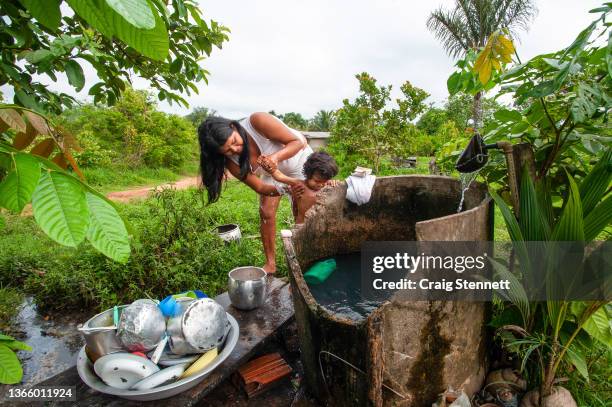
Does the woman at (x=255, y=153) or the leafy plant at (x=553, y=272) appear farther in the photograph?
the woman at (x=255, y=153)

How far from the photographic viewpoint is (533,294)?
1.79m

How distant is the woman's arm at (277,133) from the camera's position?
2912 mm

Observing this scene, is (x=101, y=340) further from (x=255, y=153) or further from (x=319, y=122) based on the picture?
(x=319, y=122)

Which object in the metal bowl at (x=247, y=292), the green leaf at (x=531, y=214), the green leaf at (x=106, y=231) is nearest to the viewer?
the green leaf at (x=106, y=231)

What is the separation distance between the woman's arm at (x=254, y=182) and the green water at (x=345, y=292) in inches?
34.1

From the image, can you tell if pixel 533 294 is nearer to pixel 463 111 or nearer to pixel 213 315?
pixel 213 315

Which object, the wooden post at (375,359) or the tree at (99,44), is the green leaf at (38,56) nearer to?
the tree at (99,44)

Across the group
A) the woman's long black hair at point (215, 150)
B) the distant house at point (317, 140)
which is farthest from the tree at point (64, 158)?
the distant house at point (317, 140)

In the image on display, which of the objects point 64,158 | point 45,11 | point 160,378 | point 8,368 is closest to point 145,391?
point 160,378

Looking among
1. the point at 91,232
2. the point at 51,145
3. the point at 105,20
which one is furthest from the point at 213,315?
the point at 105,20

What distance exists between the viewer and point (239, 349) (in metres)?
1.95

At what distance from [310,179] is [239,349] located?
5.19 feet

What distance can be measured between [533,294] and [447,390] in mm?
653

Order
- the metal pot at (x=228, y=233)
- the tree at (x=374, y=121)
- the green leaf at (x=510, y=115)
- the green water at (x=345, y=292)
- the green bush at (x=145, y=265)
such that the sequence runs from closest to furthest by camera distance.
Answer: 1. the green leaf at (x=510, y=115)
2. the green water at (x=345, y=292)
3. the green bush at (x=145, y=265)
4. the metal pot at (x=228, y=233)
5. the tree at (x=374, y=121)
